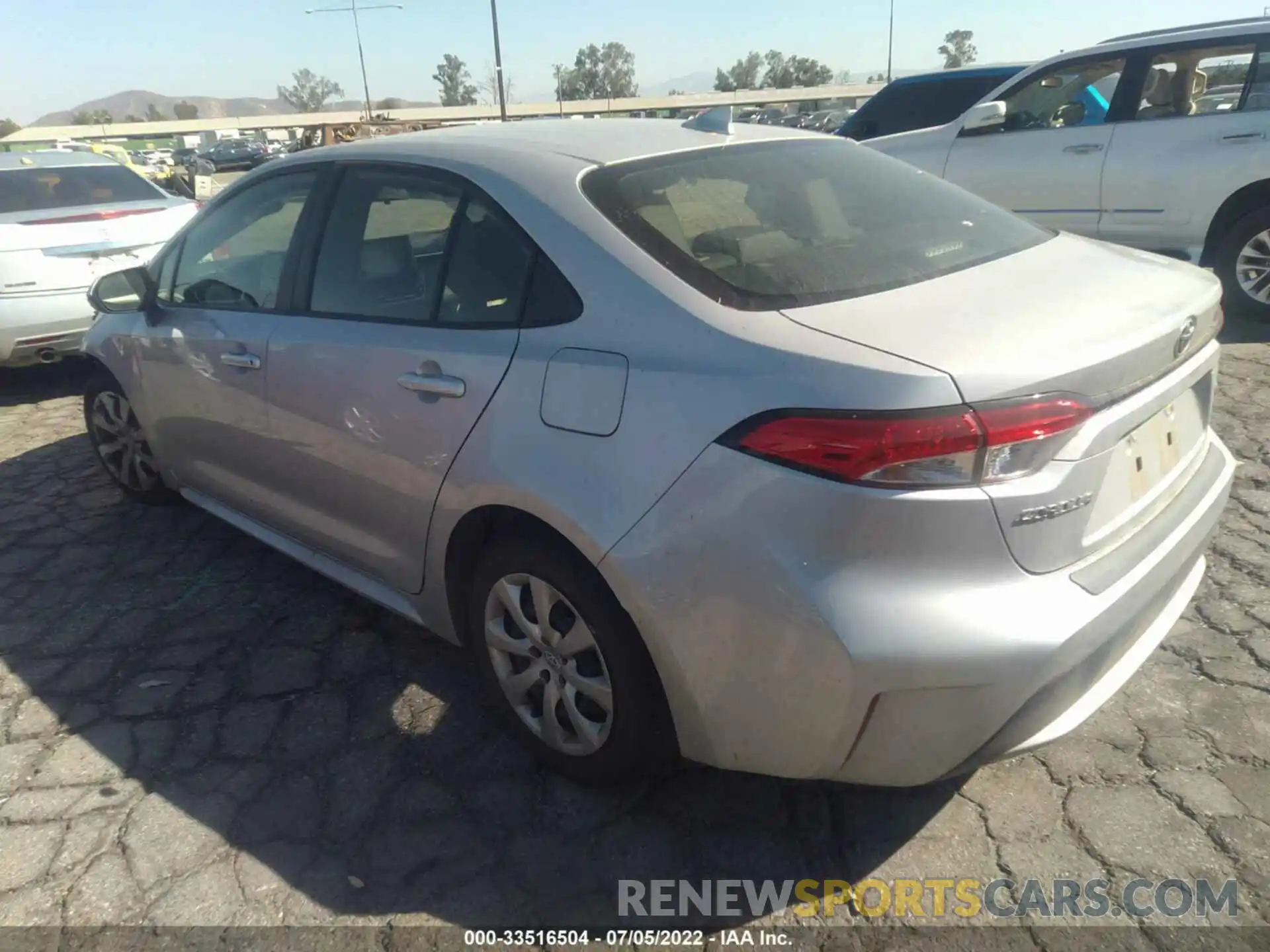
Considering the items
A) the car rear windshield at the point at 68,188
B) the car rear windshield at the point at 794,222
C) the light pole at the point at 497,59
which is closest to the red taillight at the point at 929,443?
the car rear windshield at the point at 794,222

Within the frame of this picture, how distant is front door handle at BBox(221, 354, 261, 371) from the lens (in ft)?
10.4

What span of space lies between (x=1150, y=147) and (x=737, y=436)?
572 cm

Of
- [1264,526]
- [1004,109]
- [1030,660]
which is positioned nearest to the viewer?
[1030,660]

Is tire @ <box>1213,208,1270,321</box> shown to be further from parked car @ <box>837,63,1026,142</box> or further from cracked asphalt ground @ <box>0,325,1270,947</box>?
parked car @ <box>837,63,1026,142</box>

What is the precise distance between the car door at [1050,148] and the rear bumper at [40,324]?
6.00 m

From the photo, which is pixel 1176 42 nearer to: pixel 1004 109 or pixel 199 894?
pixel 1004 109

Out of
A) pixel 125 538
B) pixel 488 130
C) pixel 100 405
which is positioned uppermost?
pixel 488 130

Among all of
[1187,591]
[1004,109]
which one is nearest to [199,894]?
[1187,591]

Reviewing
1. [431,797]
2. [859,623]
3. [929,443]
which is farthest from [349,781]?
[929,443]

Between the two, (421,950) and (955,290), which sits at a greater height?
(955,290)

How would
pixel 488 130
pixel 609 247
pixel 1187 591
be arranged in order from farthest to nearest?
pixel 488 130 < pixel 1187 591 < pixel 609 247

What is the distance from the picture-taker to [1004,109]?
6777 millimetres

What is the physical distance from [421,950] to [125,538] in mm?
2862

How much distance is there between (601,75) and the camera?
105062 mm
